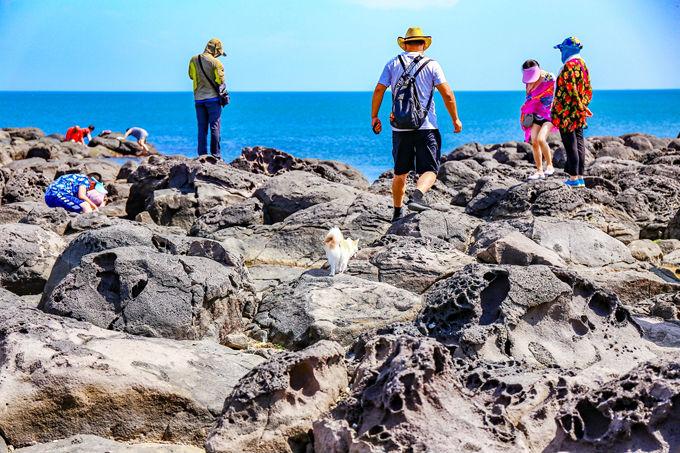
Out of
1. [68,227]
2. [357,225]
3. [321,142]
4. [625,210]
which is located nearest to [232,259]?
[357,225]

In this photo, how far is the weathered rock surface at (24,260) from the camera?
743 centimetres

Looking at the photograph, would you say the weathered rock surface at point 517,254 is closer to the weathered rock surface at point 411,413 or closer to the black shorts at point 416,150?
the black shorts at point 416,150

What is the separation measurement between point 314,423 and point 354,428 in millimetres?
262

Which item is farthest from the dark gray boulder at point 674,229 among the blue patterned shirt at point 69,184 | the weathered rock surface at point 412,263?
the blue patterned shirt at point 69,184

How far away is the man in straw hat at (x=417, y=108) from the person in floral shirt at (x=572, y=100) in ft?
6.90

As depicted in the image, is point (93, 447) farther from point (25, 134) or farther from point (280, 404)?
point (25, 134)

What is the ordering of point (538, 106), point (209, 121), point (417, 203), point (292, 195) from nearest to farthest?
1. point (417, 203)
2. point (292, 195)
3. point (538, 106)
4. point (209, 121)

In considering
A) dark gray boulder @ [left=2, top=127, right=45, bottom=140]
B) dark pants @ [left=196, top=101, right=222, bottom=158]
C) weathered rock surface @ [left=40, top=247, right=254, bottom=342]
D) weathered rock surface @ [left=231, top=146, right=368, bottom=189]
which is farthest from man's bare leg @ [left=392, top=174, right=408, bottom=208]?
dark gray boulder @ [left=2, top=127, right=45, bottom=140]

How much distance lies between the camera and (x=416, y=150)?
8703 millimetres

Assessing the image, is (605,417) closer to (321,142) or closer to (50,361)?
(50,361)

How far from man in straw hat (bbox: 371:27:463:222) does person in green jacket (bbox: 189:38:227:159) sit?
16.6 ft

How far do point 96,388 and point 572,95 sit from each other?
7.50 m

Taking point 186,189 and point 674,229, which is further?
point 186,189

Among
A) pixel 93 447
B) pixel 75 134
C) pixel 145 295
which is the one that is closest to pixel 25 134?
pixel 75 134
